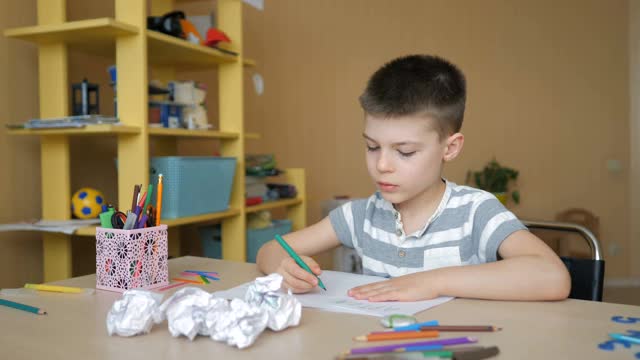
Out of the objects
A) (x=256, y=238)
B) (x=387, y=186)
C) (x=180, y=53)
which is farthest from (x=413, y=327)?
(x=256, y=238)

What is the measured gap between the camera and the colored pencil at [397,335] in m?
0.68

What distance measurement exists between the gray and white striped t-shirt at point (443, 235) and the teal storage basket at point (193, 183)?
98 cm

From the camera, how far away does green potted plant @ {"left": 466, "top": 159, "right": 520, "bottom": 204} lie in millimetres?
3766

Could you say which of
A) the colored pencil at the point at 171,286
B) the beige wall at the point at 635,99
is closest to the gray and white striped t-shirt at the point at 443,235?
the colored pencil at the point at 171,286

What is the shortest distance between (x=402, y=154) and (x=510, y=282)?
30 centimetres

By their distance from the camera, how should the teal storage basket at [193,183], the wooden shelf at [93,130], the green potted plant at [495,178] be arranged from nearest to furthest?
1. the wooden shelf at [93,130]
2. the teal storage basket at [193,183]
3. the green potted plant at [495,178]

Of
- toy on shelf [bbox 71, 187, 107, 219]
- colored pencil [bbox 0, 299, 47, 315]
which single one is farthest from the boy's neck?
toy on shelf [bbox 71, 187, 107, 219]

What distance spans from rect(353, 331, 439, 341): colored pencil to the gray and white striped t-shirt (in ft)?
1.28

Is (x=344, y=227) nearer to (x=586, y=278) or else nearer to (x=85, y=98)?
(x=586, y=278)

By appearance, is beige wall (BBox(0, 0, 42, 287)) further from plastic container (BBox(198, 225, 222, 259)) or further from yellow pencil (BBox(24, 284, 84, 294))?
yellow pencil (BBox(24, 284, 84, 294))

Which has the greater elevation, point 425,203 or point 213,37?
point 213,37

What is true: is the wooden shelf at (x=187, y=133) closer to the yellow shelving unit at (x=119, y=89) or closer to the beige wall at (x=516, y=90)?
the yellow shelving unit at (x=119, y=89)

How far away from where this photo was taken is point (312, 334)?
2.37 feet

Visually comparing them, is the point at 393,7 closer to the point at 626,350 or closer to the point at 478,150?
the point at 478,150
